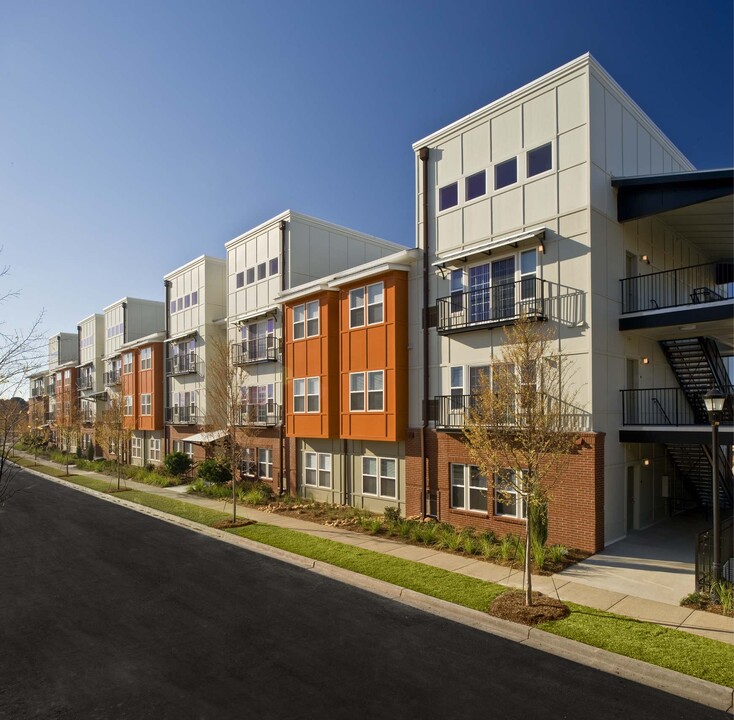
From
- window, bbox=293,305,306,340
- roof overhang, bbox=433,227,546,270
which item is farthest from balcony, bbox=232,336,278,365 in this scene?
roof overhang, bbox=433,227,546,270

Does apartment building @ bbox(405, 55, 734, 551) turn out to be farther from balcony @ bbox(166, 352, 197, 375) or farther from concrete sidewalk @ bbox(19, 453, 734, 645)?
balcony @ bbox(166, 352, 197, 375)

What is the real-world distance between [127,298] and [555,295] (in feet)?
134

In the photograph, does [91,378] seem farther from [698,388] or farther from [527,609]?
[527,609]

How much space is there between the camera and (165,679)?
863 cm

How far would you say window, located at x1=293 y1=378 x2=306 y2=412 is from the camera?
81.3 feet

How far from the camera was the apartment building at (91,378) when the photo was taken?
2109 inches

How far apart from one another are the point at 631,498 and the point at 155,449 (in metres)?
33.4

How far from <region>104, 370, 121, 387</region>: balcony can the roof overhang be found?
36.7 metres

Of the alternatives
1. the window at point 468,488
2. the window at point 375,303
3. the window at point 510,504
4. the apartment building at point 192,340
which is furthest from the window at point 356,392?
the apartment building at point 192,340

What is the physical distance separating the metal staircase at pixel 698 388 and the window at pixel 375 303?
1062 cm

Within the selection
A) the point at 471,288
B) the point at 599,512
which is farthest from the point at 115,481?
the point at 599,512

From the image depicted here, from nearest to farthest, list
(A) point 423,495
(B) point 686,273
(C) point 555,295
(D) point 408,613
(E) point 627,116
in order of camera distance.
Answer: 1. (D) point 408,613
2. (C) point 555,295
3. (E) point 627,116
4. (A) point 423,495
5. (B) point 686,273

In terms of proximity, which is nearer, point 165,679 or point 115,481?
point 165,679

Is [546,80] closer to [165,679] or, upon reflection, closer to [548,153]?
[548,153]
